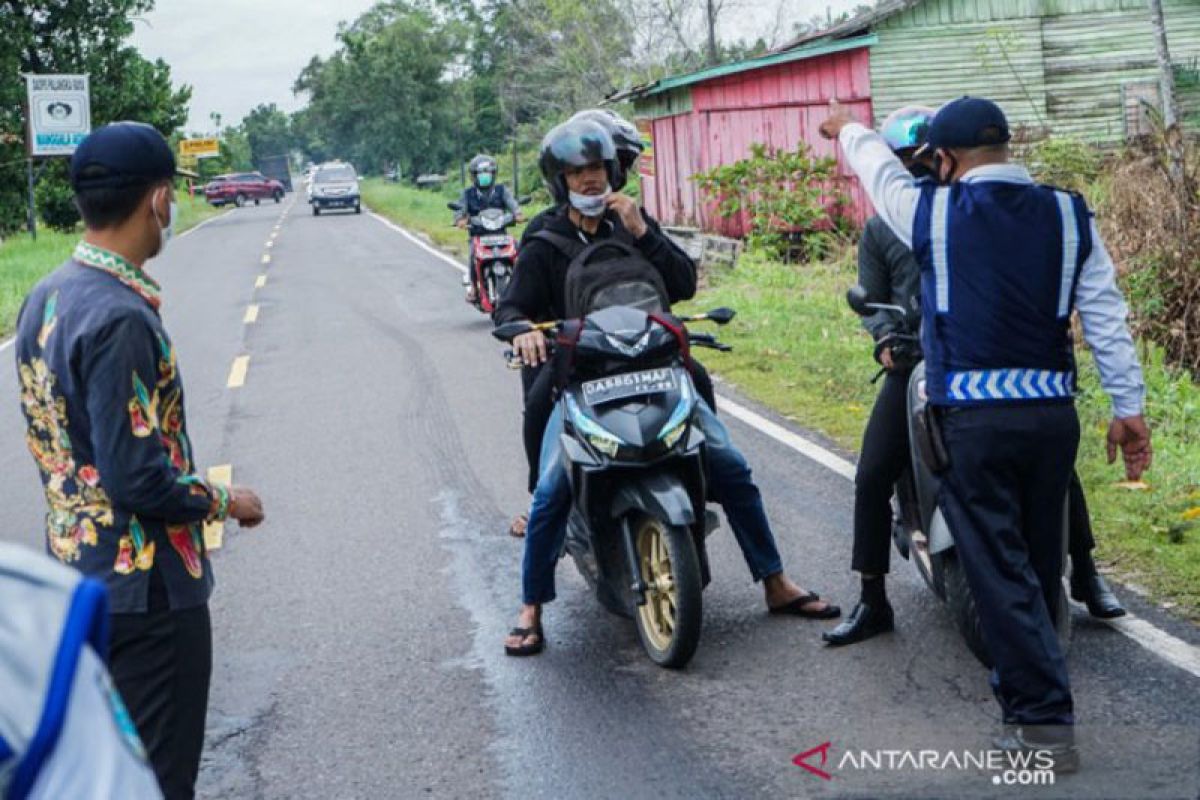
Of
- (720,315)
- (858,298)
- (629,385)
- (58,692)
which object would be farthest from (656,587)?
(58,692)

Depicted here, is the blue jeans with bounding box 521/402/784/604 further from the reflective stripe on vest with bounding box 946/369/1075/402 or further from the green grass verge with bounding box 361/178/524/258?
the green grass verge with bounding box 361/178/524/258

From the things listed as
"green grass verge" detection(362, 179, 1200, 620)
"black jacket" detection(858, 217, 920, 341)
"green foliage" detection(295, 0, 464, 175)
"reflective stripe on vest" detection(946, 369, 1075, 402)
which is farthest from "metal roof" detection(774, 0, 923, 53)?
"green foliage" detection(295, 0, 464, 175)

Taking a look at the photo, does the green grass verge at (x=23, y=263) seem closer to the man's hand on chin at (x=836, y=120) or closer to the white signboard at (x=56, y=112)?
the white signboard at (x=56, y=112)

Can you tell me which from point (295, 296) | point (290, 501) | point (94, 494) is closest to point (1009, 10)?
point (295, 296)

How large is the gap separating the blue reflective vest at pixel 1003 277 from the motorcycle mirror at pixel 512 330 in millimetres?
1711

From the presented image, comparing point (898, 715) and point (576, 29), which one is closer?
point (898, 715)

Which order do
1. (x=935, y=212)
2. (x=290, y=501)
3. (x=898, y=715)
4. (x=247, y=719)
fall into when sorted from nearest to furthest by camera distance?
(x=935, y=212) → (x=898, y=715) → (x=247, y=719) → (x=290, y=501)

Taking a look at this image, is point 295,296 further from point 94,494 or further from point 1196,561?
point 94,494

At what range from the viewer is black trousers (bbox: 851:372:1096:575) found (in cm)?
544

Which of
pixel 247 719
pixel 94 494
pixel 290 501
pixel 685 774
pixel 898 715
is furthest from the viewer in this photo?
pixel 290 501

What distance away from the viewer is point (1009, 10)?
2503cm

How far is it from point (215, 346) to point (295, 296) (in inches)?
226

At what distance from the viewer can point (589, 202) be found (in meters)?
5.73

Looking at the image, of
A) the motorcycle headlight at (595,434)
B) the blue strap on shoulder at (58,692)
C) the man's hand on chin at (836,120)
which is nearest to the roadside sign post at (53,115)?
the motorcycle headlight at (595,434)
